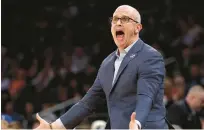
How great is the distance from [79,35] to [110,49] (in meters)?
1.69

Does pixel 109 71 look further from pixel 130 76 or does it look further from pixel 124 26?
pixel 124 26

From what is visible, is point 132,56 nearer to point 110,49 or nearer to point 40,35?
point 110,49

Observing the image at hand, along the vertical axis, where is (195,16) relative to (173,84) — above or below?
above

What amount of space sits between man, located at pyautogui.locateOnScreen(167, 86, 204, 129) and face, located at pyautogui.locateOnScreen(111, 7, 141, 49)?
289 centimetres

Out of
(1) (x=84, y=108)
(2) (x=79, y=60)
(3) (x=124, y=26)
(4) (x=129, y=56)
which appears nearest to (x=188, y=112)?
(1) (x=84, y=108)

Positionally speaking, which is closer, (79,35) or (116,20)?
(116,20)

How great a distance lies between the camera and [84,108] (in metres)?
4.65

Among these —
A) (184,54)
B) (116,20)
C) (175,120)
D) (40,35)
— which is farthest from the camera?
(40,35)

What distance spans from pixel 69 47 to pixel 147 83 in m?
9.39

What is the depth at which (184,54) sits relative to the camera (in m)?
11.9

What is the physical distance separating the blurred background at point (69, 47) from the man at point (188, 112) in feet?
5.63

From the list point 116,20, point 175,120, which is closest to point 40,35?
point 175,120

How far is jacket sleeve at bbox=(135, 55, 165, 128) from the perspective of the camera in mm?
4137

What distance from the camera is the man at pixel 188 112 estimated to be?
725 centimetres
